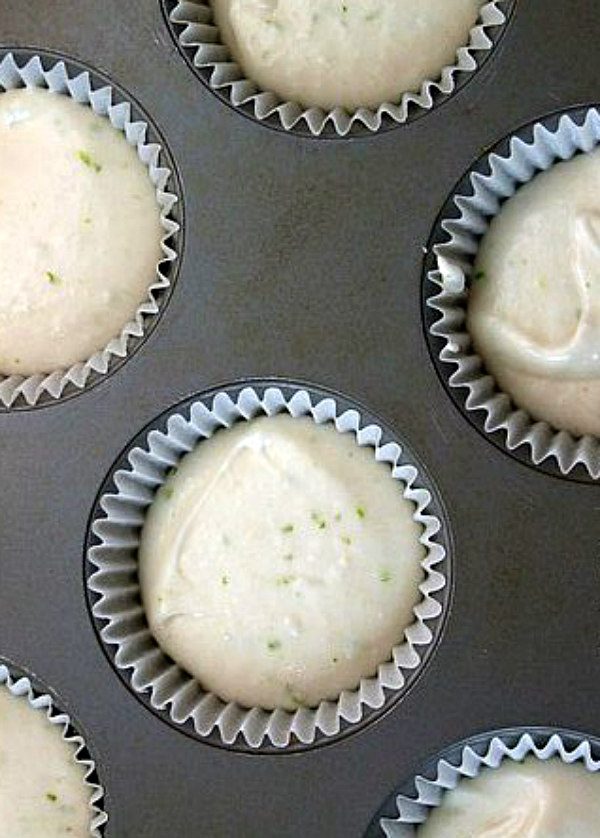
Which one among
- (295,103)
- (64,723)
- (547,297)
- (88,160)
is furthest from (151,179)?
(64,723)

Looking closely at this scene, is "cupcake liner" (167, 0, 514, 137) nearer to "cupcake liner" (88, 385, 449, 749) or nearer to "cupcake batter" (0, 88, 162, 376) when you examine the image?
"cupcake batter" (0, 88, 162, 376)

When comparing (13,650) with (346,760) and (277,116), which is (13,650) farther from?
(277,116)

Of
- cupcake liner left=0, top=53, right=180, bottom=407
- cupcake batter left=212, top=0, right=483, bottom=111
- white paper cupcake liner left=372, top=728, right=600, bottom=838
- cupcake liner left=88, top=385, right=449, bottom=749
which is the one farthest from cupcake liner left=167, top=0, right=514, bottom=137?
white paper cupcake liner left=372, top=728, right=600, bottom=838

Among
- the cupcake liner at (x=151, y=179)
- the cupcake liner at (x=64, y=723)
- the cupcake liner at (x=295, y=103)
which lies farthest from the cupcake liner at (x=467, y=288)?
the cupcake liner at (x=64, y=723)

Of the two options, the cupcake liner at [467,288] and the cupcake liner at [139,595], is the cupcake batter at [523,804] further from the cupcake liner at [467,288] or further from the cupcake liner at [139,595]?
the cupcake liner at [467,288]

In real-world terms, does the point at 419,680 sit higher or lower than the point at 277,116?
lower

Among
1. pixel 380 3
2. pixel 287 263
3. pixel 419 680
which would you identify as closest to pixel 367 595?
pixel 419 680
